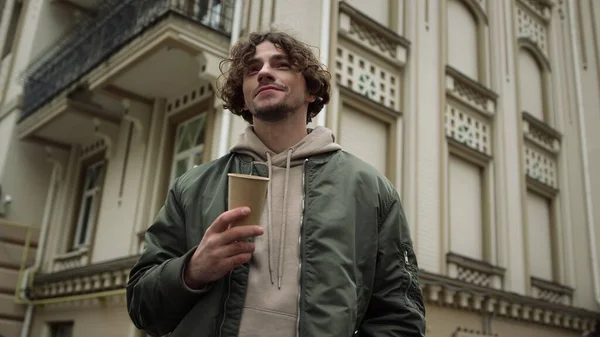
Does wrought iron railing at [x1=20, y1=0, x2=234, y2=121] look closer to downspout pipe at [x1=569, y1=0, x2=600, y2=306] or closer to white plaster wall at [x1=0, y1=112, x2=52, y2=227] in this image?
white plaster wall at [x1=0, y1=112, x2=52, y2=227]

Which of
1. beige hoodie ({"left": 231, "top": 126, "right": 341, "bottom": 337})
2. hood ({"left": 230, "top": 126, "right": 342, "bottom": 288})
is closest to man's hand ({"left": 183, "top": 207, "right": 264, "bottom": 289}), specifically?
beige hoodie ({"left": 231, "top": 126, "right": 341, "bottom": 337})

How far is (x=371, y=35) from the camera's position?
888 cm

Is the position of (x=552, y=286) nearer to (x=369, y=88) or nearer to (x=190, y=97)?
(x=369, y=88)

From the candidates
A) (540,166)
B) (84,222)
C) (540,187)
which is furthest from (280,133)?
(540,166)

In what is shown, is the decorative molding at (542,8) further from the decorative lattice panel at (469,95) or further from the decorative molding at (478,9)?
the decorative lattice panel at (469,95)

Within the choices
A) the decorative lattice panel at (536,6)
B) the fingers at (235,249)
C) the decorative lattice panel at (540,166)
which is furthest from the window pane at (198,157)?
the decorative lattice panel at (536,6)

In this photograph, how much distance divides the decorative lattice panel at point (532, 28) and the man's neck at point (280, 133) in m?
11.8

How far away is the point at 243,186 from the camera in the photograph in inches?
68.3

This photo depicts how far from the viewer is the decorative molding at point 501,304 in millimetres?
8160

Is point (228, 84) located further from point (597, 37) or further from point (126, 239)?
point (597, 37)

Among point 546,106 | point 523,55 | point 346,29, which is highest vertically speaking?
point 523,55

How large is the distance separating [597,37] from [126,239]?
11.9 metres

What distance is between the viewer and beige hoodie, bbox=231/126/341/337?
186cm

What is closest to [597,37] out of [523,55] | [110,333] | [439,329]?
[523,55]
